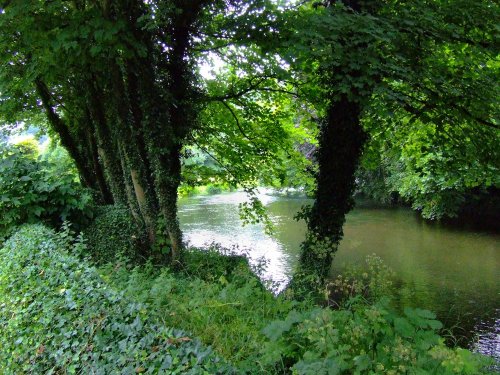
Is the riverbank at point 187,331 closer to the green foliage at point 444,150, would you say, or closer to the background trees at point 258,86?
the background trees at point 258,86

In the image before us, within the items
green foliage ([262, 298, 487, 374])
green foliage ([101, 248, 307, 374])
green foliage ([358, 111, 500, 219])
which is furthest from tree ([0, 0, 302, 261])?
green foliage ([262, 298, 487, 374])

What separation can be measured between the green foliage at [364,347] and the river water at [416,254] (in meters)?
2.33

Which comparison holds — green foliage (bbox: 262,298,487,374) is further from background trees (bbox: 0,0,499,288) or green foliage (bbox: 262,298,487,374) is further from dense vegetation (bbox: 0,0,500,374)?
background trees (bbox: 0,0,499,288)

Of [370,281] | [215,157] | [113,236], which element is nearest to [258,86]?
[215,157]

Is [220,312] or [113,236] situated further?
[113,236]

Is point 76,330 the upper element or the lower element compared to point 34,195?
lower

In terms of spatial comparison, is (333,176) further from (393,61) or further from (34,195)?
(34,195)

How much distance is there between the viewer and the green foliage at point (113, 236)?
7.23 meters

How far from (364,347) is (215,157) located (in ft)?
29.3

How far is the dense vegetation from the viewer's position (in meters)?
2.98

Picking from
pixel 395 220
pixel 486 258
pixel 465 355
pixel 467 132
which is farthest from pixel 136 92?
pixel 395 220

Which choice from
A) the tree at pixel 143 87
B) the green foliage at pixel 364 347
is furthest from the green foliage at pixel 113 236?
the green foliage at pixel 364 347

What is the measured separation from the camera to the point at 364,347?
2.76 meters

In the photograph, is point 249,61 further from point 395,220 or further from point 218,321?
point 395,220
